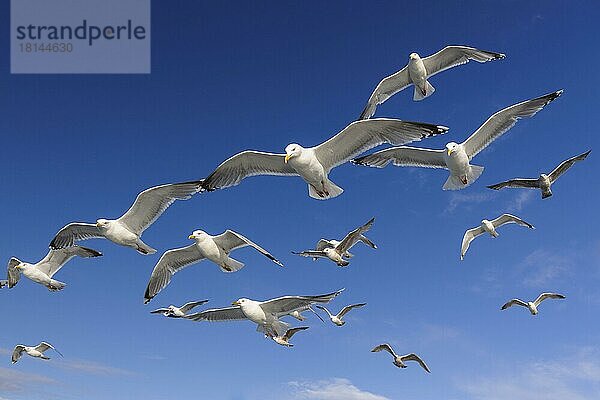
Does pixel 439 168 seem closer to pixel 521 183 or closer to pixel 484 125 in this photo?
pixel 484 125

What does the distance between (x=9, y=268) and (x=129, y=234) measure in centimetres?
739

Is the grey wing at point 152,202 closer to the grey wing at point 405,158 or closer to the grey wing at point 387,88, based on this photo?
→ the grey wing at point 405,158

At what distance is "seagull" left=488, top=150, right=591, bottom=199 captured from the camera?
1931cm

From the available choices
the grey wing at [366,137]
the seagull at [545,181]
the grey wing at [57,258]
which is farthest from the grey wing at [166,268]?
the seagull at [545,181]

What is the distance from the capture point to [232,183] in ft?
53.4

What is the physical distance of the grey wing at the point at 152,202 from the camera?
17.1 metres

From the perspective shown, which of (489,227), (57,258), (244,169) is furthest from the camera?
(489,227)

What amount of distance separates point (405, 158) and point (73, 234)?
9.61 m

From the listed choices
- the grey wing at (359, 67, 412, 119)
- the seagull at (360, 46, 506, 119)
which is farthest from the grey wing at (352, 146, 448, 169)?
the grey wing at (359, 67, 412, 119)

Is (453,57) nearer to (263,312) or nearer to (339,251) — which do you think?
(339,251)

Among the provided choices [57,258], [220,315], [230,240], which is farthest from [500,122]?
[57,258]

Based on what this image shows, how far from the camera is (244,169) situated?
1620cm

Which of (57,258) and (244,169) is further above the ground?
(244,169)

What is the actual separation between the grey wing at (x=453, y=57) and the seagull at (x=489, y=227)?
6456 millimetres
